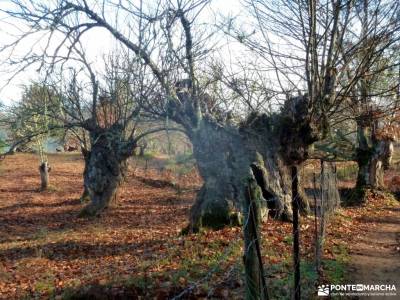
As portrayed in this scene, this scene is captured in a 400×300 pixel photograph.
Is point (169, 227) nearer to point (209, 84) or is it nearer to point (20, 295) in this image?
point (209, 84)

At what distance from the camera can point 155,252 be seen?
8438mm

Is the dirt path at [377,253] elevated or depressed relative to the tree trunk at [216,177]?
depressed

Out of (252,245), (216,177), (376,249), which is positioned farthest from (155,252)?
(252,245)

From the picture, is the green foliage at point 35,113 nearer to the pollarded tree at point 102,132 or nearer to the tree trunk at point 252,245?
the pollarded tree at point 102,132

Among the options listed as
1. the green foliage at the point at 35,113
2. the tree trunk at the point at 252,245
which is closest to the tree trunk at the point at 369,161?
the green foliage at the point at 35,113

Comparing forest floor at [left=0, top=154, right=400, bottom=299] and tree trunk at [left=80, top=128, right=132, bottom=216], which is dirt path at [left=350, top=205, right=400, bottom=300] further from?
tree trunk at [left=80, top=128, right=132, bottom=216]

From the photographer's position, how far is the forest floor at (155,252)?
5.98 m

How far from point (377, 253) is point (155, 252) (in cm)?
435

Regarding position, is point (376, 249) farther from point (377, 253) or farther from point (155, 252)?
point (155, 252)

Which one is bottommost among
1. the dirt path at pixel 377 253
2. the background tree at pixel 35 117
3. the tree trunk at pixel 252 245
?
the dirt path at pixel 377 253

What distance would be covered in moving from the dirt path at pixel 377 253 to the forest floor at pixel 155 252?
0.02 meters

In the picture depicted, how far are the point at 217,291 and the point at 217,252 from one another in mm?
2018

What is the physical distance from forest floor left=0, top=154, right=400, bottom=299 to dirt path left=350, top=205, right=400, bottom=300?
24 mm

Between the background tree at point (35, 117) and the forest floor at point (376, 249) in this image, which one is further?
the background tree at point (35, 117)
